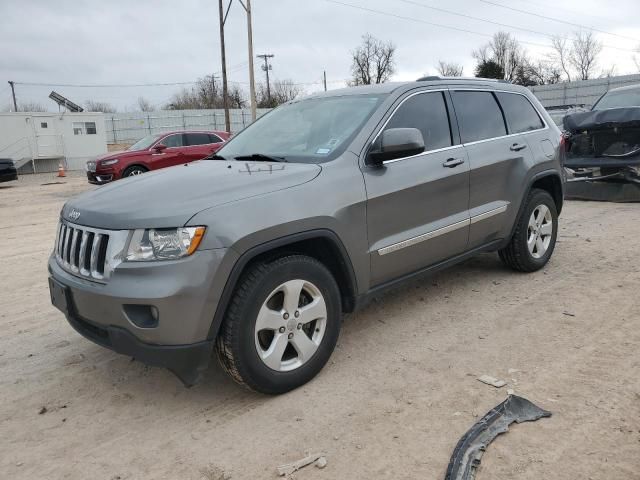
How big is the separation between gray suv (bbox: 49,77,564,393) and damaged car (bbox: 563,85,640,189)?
4.88 meters

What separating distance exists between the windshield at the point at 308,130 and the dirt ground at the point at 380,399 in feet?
4.56

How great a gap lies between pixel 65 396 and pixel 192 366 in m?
1.05

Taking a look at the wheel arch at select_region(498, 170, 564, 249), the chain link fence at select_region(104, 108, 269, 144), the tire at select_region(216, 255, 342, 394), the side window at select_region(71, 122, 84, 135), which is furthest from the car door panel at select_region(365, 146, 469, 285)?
the chain link fence at select_region(104, 108, 269, 144)

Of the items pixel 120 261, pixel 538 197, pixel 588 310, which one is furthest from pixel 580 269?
pixel 120 261

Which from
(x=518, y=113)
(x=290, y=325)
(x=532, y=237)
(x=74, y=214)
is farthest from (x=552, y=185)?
(x=74, y=214)

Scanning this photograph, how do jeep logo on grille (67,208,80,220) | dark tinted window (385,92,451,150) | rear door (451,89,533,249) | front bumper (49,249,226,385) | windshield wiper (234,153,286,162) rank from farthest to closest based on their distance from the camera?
rear door (451,89,533,249)
dark tinted window (385,92,451,150)
windshield wiper (234,153,286,162)
jeep logo on grille (67,208,80,220)
front bumper (49,249,226,385)

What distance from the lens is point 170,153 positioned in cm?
1530

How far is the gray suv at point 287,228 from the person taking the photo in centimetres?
284

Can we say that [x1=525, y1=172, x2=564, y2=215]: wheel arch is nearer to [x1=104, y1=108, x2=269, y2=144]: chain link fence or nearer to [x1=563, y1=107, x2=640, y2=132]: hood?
[x1=563, y1=107, x2=640, y2=132]: hood

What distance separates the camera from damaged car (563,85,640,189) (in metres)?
8.58

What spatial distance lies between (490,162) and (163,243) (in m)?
2.89

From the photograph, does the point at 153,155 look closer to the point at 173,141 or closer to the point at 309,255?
the point at 173,141

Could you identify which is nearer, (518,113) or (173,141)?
(518,113)

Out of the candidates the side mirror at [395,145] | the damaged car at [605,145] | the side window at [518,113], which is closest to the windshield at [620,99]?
the damaged car at [605,145]
